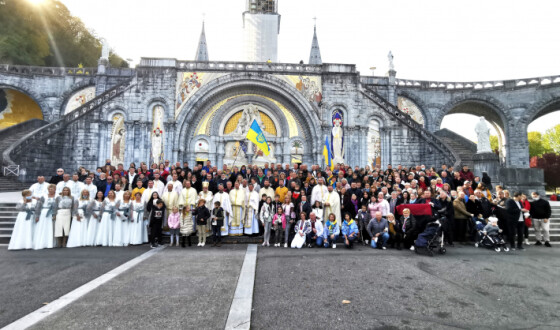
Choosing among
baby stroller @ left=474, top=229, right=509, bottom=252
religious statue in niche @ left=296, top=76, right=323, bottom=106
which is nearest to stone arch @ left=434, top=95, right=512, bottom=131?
religious statue in niche @ left=296, top=76, right=323, bottom=106

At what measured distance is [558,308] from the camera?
416cm

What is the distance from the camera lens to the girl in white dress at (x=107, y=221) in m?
8.26

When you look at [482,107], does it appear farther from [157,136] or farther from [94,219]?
[94,219]

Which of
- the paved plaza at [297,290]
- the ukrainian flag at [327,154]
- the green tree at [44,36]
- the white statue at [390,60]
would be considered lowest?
the paved plaza at [297,290]

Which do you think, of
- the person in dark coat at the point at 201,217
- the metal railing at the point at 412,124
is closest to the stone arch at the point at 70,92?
the person in dark coat at the point at 201,217

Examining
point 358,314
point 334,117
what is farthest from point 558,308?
point 334,117

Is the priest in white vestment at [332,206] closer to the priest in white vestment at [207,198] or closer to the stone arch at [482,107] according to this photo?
the priest in white vestment at [207,198]

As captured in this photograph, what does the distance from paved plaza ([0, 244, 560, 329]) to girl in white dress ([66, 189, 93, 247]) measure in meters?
0.73

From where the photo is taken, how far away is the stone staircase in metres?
18.4

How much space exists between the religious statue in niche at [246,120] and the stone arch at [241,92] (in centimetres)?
127

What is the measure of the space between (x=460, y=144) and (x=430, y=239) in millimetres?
17236

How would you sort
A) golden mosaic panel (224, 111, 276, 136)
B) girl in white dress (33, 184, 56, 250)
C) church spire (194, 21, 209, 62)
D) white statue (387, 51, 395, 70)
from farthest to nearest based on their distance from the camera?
1. church spire (194, 21, 209, 62)
2. white statue (387, 51, 395, 70)
3. golden mosaic panel (224, 111, 276, 136)
4. girl in white dress (33, 184, 56, 250)

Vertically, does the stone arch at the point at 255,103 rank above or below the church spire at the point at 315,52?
below

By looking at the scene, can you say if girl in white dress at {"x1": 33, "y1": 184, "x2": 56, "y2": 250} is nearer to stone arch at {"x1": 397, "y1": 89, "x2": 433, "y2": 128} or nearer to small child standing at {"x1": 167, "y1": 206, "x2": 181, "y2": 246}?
small child standing at {"x1": 167, "y1": 206, "x2": 181, "y2": 246}
